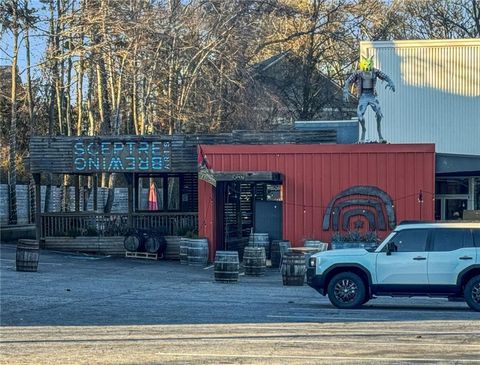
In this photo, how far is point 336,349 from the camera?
12.2 m

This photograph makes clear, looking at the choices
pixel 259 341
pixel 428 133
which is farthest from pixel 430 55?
pixel 259 341

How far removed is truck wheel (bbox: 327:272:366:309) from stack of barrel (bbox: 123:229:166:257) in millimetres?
14427

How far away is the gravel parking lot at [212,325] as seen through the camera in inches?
463

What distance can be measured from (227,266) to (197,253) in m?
6.95

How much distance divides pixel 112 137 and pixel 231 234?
5.56 metres

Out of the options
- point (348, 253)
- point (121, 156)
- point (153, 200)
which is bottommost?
point (348, 253)

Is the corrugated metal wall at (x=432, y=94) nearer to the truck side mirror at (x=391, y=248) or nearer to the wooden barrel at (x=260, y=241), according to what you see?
the wooden barrel at (x=260, y=241)

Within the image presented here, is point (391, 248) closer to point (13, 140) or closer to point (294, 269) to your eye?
point (294, 269)

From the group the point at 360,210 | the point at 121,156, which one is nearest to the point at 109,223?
the point at 121,156

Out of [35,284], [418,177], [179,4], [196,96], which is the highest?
[179,4]

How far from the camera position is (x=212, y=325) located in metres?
14.8

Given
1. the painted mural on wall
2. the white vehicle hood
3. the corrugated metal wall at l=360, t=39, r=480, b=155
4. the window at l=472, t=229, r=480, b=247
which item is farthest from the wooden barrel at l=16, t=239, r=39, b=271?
the corrugated metal wall at l=360, t=39, r=480, b=155

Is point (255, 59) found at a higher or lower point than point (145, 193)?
higher

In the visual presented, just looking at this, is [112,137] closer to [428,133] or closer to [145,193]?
[428,133]
